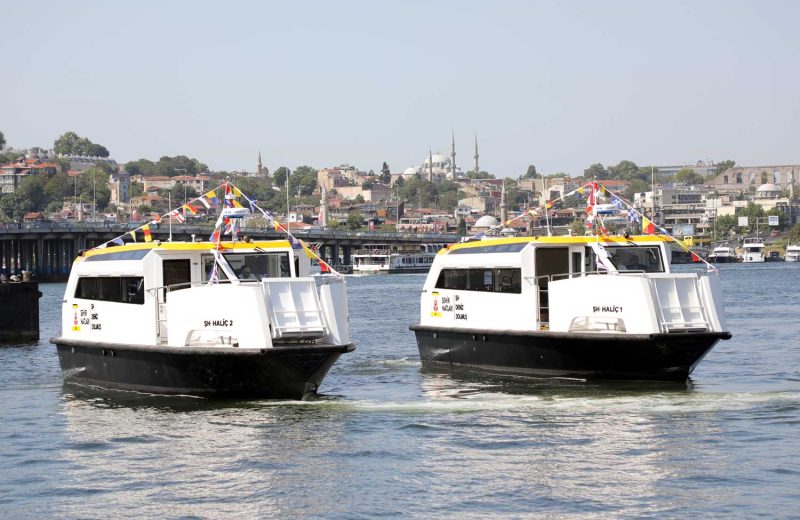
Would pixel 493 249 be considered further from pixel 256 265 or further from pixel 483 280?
pixel 256 265

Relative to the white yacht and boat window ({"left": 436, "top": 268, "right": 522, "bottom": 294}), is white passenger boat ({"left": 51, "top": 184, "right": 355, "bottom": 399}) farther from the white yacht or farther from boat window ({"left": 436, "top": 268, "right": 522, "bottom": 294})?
boat window ({"left": 436, "top": 268, "right": 522, "bottom": 294})

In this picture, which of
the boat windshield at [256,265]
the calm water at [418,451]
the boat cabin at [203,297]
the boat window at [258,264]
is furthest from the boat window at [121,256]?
the calm water at [418,451]

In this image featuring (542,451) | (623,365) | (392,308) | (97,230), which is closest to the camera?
(542,451)

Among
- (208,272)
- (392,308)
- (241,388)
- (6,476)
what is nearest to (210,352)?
(241,388)

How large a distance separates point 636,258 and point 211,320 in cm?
918

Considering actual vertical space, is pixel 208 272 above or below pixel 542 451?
Answer: above

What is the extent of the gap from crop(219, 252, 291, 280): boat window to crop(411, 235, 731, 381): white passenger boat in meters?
5.11

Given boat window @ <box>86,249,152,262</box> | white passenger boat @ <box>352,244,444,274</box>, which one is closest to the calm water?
boat window @ <box>86,249,152,262</box>

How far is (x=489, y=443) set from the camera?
2128cm

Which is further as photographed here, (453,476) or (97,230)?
(97,230)

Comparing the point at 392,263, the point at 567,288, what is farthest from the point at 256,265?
the point at 392,263

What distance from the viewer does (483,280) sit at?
3030 cm

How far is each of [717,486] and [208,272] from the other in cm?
1192

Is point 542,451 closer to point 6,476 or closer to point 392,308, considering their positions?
point 6,476
